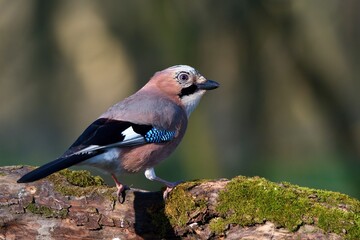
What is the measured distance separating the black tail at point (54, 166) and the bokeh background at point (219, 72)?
4.86 m

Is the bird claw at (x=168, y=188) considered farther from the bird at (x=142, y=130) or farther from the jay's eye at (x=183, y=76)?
the jay's eye at (x=183, y=76)

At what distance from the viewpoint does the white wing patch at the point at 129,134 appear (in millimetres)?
5911

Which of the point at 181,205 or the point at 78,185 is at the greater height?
the point at 78,185

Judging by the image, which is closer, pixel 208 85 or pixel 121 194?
pixel 121 194

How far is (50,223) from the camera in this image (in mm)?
5473

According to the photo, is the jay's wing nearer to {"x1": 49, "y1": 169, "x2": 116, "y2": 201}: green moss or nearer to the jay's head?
{"x1": 49, "y1": 169, "x2": 116, "y2": 201}: green moss

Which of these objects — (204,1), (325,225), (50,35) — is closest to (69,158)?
(325,225)

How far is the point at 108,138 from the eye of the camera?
5.82 meters

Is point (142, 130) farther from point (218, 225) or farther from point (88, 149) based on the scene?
point (218, 225)

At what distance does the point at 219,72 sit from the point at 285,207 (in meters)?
6.32

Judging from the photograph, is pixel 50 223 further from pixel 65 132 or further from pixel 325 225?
pixel 65 132

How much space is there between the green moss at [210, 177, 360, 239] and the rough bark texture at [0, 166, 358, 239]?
98mm

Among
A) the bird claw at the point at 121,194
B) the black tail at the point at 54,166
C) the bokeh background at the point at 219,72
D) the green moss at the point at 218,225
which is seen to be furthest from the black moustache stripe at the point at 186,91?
the bokeh background at the point at 219,72

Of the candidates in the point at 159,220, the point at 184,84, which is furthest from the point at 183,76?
the point at 159,220
